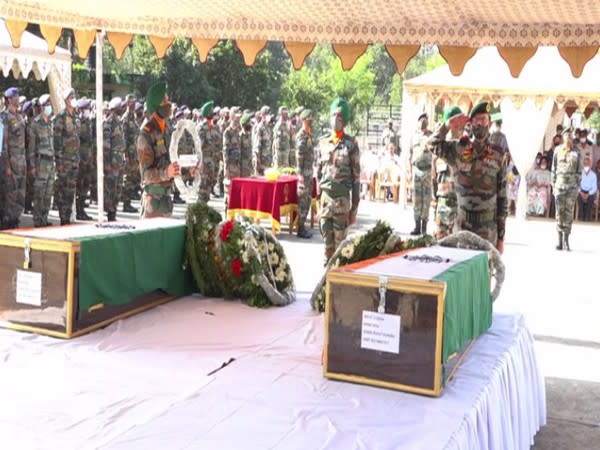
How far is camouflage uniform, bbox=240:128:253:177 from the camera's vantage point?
15.4 m

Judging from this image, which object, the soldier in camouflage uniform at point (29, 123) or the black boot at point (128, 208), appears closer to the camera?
the soldier in camouflage uniform at point (29, 123)

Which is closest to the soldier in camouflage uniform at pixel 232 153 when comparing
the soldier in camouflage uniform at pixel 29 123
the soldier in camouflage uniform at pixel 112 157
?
the soldier in camouflage uniform at pixel 112 157

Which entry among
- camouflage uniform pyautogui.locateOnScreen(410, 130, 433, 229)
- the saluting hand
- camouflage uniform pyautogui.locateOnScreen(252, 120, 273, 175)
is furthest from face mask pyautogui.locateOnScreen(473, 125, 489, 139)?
camouflage uniform pyautogui.locateOnScreen(252, 120, 273, 175)

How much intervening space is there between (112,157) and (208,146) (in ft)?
10.8

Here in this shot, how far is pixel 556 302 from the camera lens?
25.4 feet

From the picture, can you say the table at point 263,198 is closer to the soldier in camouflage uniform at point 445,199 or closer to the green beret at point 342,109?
the soldier in camouflage uniform at point 445,199

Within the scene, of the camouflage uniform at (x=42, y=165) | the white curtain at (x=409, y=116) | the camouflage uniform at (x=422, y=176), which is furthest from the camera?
the white curtain at (x=409, y=116)

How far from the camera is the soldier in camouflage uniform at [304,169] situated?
37.9ft

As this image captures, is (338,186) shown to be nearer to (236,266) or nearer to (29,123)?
(236,266)

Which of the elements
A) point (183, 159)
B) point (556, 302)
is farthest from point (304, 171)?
point (183, 159)

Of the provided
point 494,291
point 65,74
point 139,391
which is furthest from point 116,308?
point 65,74

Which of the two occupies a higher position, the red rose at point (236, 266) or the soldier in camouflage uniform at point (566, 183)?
the soldier in camouflage uniform at point (566, 183)

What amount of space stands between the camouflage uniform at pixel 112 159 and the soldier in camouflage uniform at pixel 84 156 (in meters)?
0.28

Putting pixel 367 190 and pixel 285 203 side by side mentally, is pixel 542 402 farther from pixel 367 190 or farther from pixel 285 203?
pixel 367 190
